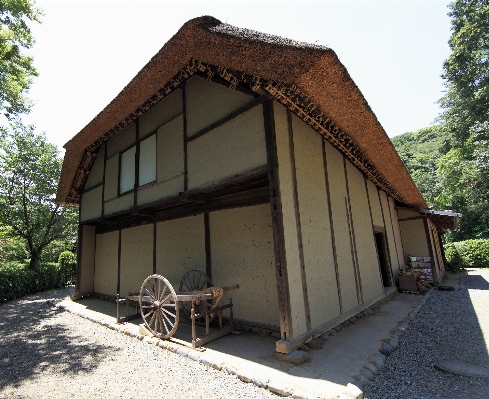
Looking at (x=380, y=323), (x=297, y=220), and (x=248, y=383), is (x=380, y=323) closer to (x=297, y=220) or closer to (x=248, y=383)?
(x=297, y=220)

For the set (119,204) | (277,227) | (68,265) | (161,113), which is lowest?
(68,265)

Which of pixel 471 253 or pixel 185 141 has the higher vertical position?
pixel 185 141

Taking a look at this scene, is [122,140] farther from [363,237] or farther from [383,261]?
[383,261]

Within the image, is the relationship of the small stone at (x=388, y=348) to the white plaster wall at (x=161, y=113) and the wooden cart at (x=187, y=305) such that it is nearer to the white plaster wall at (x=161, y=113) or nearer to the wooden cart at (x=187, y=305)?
the wooden cart at (x=187, y=305)

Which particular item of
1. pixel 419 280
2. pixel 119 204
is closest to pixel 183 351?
pixel 119 204

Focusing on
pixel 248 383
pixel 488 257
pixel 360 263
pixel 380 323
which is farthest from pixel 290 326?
pixel 488 257

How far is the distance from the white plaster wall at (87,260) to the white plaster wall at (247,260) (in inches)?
249

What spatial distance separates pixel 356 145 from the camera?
227 inches

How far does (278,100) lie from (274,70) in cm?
79

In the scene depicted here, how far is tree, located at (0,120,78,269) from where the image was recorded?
1176 centimetres

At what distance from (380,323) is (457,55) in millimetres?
24693

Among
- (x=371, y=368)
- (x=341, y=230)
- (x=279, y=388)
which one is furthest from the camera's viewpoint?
(x=341, y=230)

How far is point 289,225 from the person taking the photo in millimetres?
3965

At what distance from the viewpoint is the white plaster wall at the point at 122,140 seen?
7.32 m
